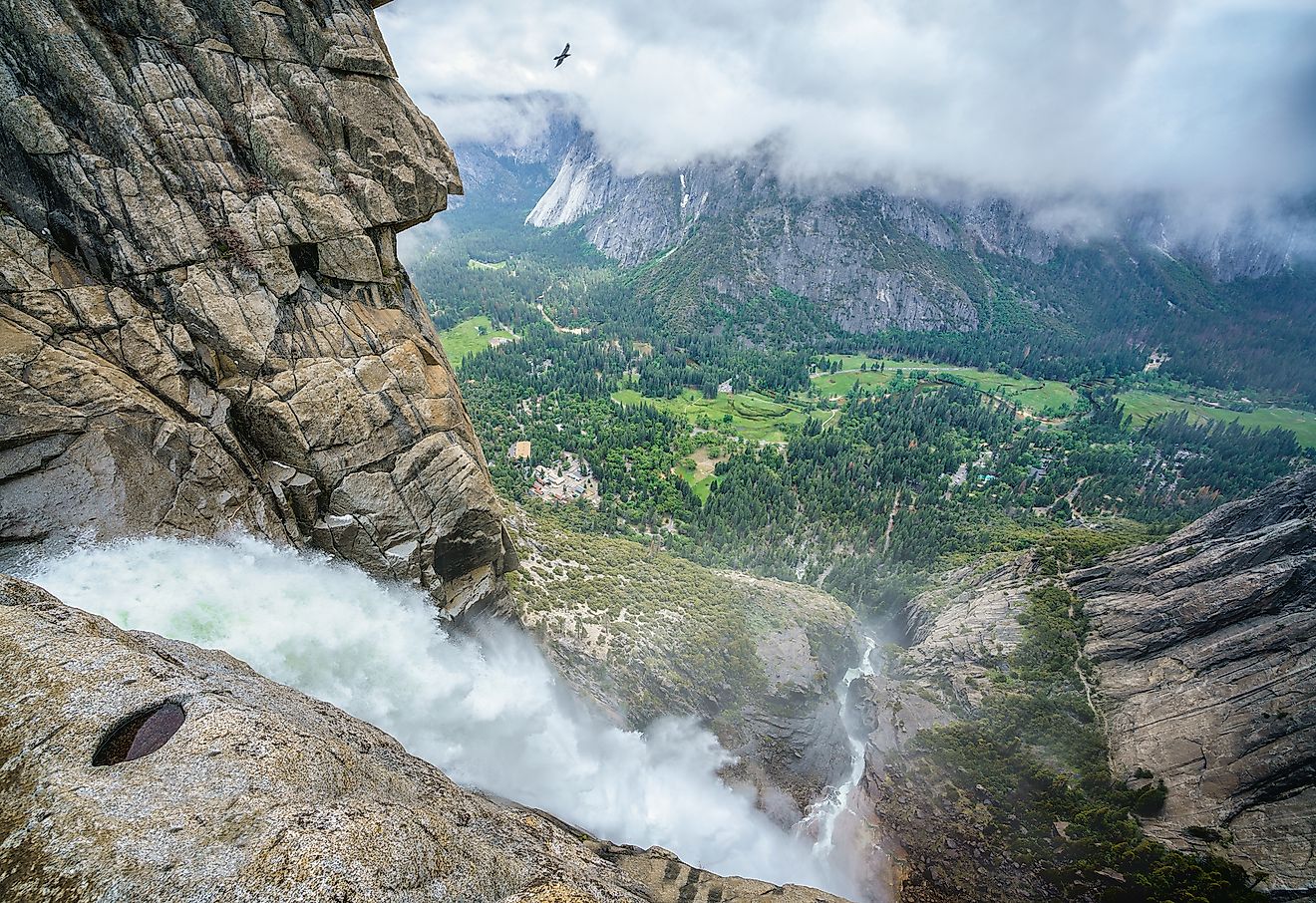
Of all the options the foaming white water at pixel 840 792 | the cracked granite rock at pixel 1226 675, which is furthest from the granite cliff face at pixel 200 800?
the cracked granite rock at pixel 1226 675

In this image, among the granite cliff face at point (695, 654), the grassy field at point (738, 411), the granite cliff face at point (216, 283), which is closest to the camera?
the granite cliff face at point (216, 283)

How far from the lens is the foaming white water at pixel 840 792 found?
168ft

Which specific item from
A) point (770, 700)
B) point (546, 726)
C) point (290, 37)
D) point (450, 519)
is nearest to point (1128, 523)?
point (770, 700)

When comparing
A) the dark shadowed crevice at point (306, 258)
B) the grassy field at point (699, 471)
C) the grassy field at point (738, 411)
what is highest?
the grassy field at point (738, 411)

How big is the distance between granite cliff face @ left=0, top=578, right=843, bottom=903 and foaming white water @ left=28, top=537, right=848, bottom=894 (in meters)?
6.96

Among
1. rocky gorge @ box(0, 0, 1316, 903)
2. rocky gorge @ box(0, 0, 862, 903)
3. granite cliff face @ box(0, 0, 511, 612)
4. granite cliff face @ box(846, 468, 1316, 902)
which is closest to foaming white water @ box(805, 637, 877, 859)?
rocky gorge @ box(0, 0, 1316, 903)

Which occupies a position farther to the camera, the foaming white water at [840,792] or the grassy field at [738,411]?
the grassy field at [738,411]

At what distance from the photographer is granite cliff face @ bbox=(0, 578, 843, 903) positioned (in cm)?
1027

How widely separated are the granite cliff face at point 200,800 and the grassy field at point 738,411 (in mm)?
147221

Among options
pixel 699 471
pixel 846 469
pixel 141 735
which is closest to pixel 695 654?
pixel 141 735

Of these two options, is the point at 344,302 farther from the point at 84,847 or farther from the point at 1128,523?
the point at 1128,523

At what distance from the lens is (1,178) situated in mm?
22375

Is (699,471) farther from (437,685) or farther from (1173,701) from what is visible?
(437,685)

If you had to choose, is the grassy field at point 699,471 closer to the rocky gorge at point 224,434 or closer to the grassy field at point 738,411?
the grassy field at point 738,411
